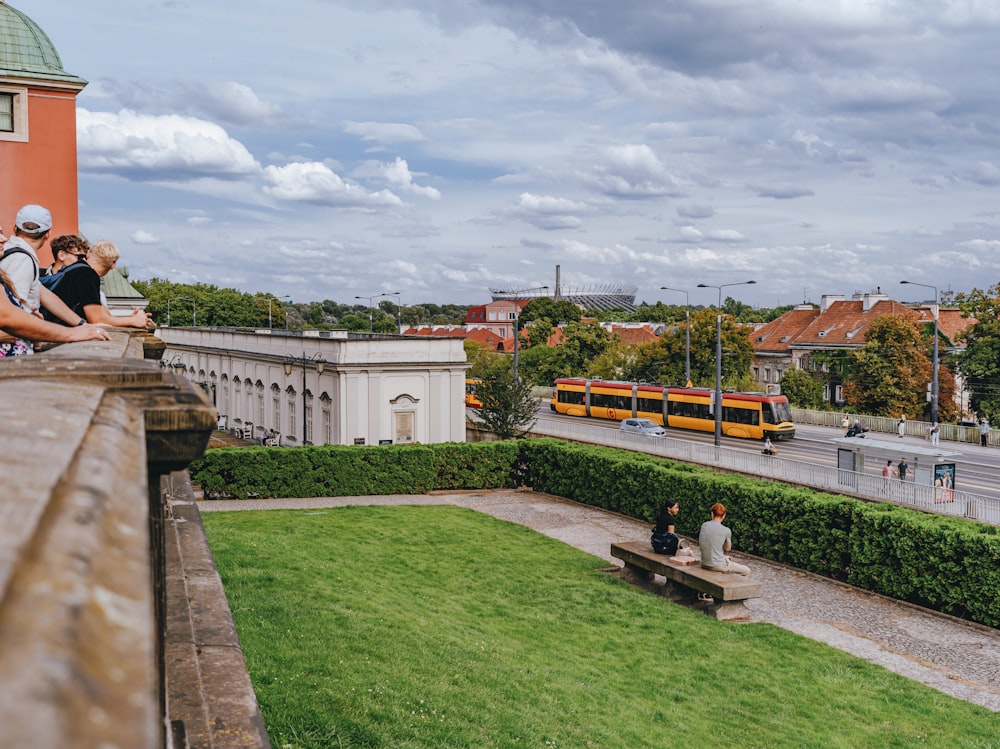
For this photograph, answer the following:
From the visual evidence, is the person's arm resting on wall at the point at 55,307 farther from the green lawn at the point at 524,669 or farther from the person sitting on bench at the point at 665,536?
the person sitting on bench at the point at 665,536

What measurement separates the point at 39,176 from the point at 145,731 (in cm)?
3392

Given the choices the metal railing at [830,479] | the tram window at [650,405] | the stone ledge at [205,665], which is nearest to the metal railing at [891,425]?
the tram window at [650,405]

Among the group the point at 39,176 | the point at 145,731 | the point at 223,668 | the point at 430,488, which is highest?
the point at 39,176

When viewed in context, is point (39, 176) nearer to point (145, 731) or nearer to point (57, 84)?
point (57, 84)

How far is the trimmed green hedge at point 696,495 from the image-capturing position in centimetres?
2048

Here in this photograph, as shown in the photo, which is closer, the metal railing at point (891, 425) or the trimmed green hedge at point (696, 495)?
the trimmed green hedge at point (696, 495)

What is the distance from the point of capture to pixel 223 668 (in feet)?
20.7

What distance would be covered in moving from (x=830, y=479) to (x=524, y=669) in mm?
20341

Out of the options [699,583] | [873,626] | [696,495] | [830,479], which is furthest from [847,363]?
[699,583]

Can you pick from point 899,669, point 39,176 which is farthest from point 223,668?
point 39,176

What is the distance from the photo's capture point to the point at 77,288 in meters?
7.96

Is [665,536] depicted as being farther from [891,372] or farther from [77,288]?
[891,372]

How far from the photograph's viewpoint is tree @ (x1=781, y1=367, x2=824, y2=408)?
69.1 metres

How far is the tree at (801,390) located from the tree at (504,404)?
3119cm
